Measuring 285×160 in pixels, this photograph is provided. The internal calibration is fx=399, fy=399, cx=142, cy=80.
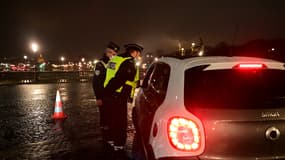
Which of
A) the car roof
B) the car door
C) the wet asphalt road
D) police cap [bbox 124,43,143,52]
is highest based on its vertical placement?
police cap [bbox 124,43,143,52]

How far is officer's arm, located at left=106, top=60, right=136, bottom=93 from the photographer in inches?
253

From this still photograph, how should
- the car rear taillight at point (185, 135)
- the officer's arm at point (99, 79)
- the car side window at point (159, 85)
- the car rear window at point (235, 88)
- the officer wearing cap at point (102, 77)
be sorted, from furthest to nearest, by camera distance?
the officer's arm at point (99, 79), the officer wearing cap at point (102, 77), the car side window at point (159, 85), the car rear window at point (235, 88), the car rear taillight at point (185, 135)

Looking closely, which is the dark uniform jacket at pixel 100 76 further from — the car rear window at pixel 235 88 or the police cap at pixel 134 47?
the car rear window at pixel 235 88

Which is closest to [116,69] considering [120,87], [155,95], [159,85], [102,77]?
[120,87]

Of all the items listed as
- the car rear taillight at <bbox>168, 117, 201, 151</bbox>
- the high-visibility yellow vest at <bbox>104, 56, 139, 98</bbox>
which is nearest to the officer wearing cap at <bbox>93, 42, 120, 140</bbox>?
the high-visibility yellow vest at <bbox>104, 56, 139, 98</bbox>

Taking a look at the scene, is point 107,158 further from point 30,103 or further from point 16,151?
point 30,103

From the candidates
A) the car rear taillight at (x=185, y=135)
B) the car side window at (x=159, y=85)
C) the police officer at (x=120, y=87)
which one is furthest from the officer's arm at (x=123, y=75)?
the car rear taillight at (x=185, y=135)

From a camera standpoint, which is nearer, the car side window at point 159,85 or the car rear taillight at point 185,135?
the car rear taillight at point 185,135

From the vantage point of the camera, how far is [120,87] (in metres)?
6.59

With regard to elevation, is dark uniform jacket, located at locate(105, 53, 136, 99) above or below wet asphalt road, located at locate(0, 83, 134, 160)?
above

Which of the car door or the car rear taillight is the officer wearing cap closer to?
the car door

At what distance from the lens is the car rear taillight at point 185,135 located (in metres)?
3.28

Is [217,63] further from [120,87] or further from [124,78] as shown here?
[120,87]

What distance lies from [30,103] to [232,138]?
42.4ft
